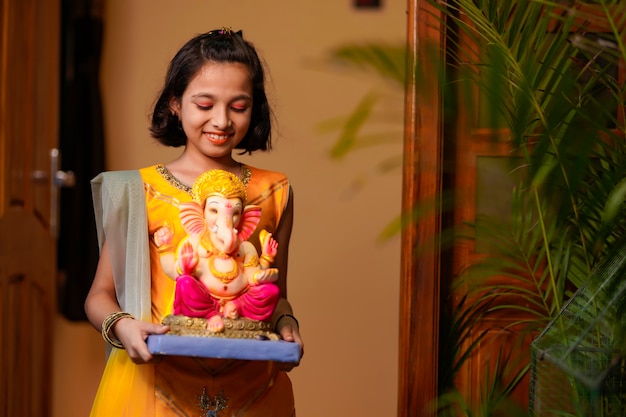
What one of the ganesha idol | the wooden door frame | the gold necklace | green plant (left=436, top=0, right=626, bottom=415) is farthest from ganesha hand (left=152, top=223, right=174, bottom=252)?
the wooden door frame

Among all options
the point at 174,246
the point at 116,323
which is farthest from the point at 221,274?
the point at 116,323

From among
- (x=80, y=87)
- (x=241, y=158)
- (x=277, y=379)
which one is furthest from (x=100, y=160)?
(x=277, y=379)

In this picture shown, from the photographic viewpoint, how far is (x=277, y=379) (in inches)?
80.5

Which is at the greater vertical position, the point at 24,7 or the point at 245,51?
the point at 24,7

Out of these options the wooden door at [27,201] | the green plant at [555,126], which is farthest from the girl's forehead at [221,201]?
the wooden door at [27,201]

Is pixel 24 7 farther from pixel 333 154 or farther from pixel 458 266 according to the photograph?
pixel 333 154

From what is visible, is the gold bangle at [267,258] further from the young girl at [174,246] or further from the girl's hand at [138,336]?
the girl's hand at [138,336]

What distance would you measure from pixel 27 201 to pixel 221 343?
2.30 metres

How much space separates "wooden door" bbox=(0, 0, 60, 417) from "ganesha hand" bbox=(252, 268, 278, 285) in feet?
6.18

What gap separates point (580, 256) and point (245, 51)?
1114 mm

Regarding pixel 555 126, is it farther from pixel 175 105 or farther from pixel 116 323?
pixel 116 323

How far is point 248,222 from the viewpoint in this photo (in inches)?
76.5

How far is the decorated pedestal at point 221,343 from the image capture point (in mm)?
1794

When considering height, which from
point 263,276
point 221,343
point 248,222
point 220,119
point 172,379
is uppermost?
point 220,119
